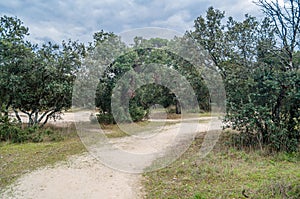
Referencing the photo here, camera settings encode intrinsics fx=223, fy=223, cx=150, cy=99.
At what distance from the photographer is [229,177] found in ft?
12.2

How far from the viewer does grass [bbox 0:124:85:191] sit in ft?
13.9

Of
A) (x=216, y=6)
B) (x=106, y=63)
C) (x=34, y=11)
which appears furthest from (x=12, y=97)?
(x=216, y=6)

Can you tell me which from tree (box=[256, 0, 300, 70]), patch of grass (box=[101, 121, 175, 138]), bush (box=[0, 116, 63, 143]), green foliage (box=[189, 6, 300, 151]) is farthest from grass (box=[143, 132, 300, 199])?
bush (box=[0, 116, 63, 143])

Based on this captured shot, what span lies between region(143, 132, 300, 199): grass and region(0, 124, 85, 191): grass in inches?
92.6

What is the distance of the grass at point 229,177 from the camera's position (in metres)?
3.05

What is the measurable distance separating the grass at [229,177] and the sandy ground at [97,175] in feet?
1.31

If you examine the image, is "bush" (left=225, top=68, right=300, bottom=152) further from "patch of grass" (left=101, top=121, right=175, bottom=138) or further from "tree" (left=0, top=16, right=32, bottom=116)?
"tree" (left=0, top=16, right=32, bottom=116)

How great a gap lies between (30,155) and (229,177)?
4.57 meters

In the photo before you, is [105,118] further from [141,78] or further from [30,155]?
[30,155]

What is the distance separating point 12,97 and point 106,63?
3.69 m

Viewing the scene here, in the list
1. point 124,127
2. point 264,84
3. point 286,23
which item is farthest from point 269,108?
point 124,127

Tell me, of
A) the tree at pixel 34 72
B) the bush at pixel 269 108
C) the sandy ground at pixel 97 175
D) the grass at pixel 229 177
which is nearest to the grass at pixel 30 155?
the sandy ground at pixel 97 175

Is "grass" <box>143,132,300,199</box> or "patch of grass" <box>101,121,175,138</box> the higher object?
"patch of grass" <box>101,121,175,138</box>

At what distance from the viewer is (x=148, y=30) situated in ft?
22.4
